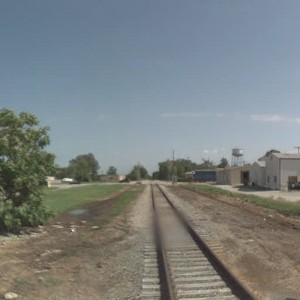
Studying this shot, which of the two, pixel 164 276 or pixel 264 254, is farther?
pixel 264 254

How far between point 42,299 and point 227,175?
363ft

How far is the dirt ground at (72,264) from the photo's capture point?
31.4 feet

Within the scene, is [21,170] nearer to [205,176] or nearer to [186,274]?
[186,274]

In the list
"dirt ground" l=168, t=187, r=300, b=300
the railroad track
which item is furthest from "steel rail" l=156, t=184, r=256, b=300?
"dirt ground" l=168, t=187, r=300, b=300

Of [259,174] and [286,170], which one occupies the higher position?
[286,170]

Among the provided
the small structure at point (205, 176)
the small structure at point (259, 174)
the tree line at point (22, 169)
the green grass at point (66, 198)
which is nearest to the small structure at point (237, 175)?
the small structure at point (259, 174)

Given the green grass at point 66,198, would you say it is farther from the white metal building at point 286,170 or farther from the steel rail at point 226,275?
the white metal building at point 286,170

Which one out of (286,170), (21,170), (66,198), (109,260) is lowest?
(109,260)

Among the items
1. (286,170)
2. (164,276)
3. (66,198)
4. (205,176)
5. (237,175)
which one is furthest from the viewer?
(205,176)

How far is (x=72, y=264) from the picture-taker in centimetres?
1223

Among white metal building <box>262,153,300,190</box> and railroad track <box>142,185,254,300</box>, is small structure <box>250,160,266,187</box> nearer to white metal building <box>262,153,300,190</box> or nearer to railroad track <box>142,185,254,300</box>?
white metal building <box>262,153,300,190</box>

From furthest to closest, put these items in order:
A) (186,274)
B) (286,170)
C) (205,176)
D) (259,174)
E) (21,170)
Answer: (205,176), (259,174), (286,170), (21,170), (186,274)

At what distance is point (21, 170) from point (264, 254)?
26.9 ft

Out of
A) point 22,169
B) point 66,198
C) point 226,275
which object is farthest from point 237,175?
point 226,275
